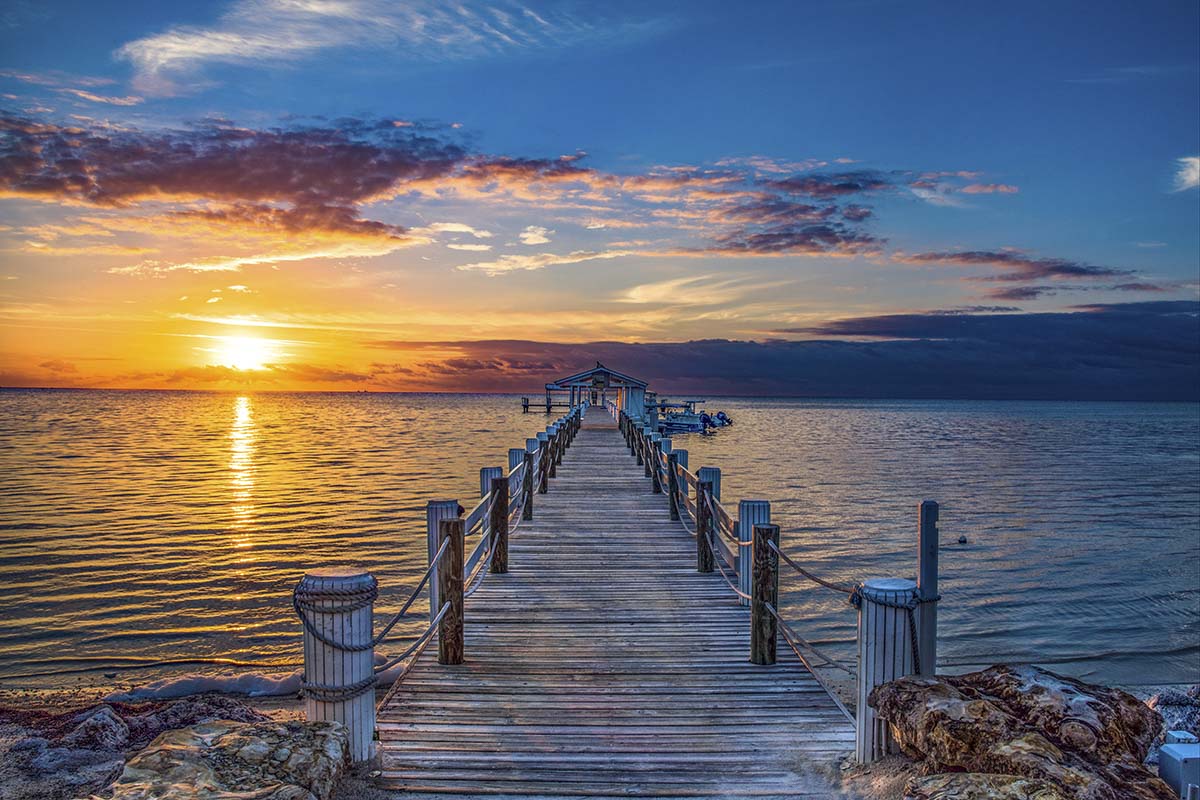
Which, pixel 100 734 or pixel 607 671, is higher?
pixel 607 671

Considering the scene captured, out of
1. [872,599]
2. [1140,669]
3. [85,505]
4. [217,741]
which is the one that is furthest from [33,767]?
[85,505]

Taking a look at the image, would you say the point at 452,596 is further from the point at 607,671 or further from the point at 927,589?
the point at 927,589

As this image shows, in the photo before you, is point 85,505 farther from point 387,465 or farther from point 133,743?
point 133,743

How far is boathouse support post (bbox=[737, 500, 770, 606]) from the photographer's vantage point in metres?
8.99

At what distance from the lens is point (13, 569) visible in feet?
57.6

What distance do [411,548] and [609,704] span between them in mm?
15123

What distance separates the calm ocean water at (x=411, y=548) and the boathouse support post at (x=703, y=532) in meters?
3.65

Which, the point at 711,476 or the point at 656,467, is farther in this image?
the point at 656,467

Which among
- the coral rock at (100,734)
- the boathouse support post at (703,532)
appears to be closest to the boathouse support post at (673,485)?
the boathouse support post at (703,532)

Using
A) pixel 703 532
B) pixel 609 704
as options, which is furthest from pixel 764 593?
pixel 703 532

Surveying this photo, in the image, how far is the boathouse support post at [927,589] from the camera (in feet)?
16.6

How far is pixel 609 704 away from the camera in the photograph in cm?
627

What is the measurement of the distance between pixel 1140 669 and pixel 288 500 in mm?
26390

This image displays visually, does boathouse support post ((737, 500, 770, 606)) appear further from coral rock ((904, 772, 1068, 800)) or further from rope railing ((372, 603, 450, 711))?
coral rock ((904, 772, 1068, 800))
